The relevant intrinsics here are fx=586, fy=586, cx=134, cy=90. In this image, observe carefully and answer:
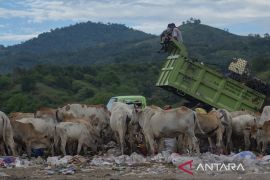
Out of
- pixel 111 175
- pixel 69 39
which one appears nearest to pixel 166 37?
pixel 111 175

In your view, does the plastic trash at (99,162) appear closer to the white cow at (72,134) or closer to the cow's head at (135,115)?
the white cow at (72,134)

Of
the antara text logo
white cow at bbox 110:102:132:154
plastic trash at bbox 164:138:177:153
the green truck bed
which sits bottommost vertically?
plastic trash at bbox 164:138:177:153

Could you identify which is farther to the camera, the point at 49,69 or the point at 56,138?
the point at 49,69

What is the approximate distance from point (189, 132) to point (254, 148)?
2.68 metres

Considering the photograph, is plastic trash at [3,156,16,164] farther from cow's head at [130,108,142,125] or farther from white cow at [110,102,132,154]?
cow's head at [130,108,142,125]

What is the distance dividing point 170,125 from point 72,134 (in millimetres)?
2599

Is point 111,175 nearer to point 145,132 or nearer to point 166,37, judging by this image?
point 145,132

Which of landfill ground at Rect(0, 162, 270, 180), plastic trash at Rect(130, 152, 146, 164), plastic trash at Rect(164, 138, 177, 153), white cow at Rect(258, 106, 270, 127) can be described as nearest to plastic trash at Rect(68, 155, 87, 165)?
landfill ground at Rect(0, 162, 270, 180)

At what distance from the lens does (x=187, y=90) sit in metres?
17.7

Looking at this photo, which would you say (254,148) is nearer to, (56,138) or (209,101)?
(209,101)

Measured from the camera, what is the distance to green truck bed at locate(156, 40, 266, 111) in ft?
58.0

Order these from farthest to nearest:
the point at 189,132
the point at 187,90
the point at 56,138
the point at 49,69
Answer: the point at 49,69 → the point at 187,90 → the point at 56,138 → the point at 189,132

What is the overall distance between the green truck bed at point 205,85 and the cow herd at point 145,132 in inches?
54.9

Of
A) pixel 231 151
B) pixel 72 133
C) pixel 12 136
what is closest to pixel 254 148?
pixel 231 151
